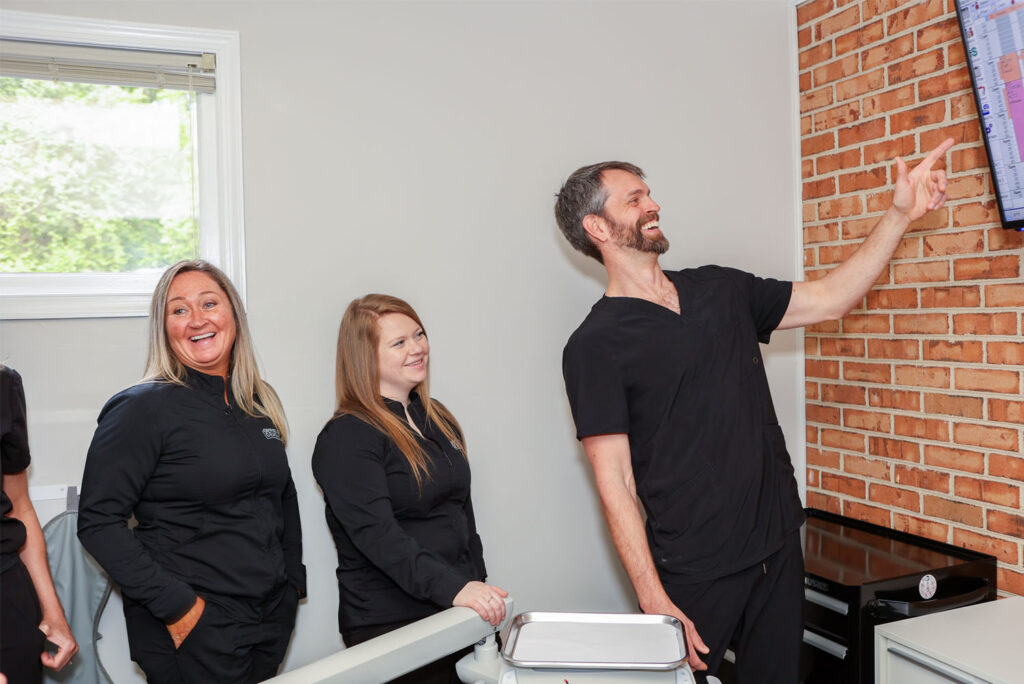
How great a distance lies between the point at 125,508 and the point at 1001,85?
2399mm

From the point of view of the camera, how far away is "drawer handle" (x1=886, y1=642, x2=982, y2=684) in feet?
6.61

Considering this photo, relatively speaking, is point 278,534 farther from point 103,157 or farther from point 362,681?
point 103,157

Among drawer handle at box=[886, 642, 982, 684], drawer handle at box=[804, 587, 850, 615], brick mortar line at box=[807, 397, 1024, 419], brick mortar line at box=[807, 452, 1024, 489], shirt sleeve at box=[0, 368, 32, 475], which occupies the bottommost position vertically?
drawer handle at box=[886, 642, 982, 684]

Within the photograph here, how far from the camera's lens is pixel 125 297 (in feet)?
7.73

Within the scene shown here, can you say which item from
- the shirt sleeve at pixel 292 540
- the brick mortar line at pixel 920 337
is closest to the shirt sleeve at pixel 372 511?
the shirt sleeve at pixel 292 540

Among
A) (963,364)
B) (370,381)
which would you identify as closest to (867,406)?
(963,364)

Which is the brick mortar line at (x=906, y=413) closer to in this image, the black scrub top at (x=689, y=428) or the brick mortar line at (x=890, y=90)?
the black scrub top at (x=689, y=428)

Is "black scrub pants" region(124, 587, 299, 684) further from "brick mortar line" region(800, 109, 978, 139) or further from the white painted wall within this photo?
"brick mortar line" region(800, 109, 978, 139)

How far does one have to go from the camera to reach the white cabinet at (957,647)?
1.99 metres

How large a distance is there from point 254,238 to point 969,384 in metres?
2.18

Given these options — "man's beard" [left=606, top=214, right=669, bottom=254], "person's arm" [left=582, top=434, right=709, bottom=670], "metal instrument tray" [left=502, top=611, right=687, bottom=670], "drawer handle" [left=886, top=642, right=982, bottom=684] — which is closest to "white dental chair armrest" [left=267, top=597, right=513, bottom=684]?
"metal instrument tray" [left=502, top=611, right=687, bottom=670]

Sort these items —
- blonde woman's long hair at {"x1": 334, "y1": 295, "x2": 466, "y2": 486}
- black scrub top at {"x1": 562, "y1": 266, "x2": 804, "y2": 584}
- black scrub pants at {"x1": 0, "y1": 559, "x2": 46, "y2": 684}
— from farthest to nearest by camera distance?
blonde woman's long hair at {"x1": 334, "y1": 295, "x2": 466, "y2": 486} < black scrub top at {"x1": 562, "y1": 266, "x2": 804, "y2": 584} < black scrub pants at {"x1": 0, "y1": 559, "x2": 46, "y2": 684}

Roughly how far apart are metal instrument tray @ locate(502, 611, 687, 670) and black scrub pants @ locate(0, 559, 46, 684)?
1052mm

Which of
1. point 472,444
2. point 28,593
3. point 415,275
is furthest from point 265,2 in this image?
point 28,593
